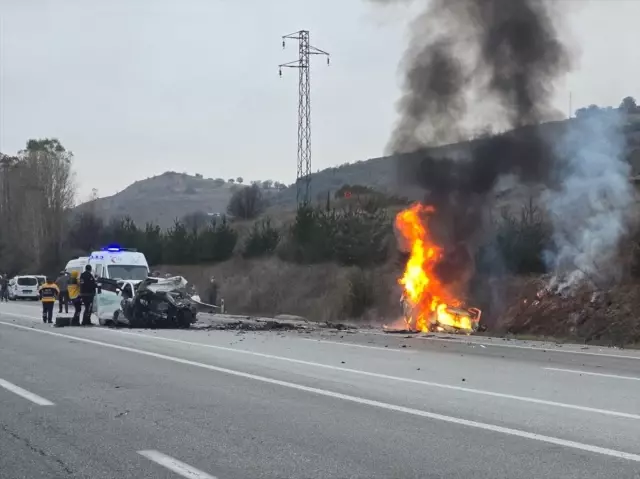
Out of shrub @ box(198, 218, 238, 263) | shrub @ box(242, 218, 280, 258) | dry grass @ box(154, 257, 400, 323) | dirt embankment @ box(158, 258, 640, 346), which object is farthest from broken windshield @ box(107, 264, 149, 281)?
shrub @ box(198, 218, 238, 263)

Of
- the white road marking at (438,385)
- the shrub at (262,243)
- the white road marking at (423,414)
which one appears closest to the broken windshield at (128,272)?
the white road marking at (438,385)

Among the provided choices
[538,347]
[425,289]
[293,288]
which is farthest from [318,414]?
[293,288]

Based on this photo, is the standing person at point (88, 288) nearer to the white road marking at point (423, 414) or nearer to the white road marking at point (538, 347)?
the white road marking at point (423, 414)

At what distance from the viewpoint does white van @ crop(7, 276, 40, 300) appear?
172ft

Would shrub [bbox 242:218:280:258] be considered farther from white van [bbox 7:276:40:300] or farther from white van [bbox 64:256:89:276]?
white van [bbox 64:256:89:276]

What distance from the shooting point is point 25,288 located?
52.7 m

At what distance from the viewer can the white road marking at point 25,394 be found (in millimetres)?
9656

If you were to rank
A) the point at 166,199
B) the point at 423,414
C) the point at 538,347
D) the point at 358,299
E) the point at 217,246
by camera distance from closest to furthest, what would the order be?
the point at 423,414 < the point at 538,347 < the point at 358,299 < the point at 217,246 < the point at 166,199

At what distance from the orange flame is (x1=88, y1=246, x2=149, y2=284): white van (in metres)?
8.25

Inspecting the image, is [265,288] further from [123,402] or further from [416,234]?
[123,402]

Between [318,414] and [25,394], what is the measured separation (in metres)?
3.90

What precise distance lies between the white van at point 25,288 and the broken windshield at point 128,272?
27800mm

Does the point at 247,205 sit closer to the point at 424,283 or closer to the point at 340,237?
the point at 340,237

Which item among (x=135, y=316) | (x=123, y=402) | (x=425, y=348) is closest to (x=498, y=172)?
(x=425, y=348)
